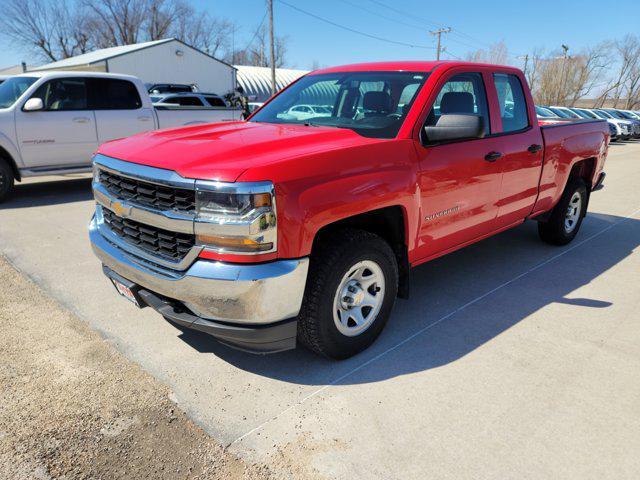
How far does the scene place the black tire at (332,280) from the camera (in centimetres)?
273

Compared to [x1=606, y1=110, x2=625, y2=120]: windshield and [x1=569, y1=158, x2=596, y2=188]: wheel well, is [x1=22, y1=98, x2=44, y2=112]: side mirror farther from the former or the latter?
[x1=606, y1=110, x2=625, y2=120]: windshield

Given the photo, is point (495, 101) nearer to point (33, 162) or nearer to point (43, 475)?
point (43, 475)

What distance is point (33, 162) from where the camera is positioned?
25.1ft

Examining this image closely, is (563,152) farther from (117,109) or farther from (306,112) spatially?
(117,109)

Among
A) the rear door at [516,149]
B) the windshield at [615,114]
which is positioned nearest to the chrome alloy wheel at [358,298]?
the rear door at [516,149]

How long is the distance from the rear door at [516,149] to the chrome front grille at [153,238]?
8.60 ft

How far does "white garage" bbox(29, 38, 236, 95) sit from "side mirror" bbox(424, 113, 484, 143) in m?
31.9

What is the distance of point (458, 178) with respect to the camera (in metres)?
3.50

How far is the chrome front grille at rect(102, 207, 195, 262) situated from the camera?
2.58 metres

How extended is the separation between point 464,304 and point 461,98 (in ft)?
5.48

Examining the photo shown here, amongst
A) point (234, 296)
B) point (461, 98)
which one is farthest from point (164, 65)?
point (234, 296)

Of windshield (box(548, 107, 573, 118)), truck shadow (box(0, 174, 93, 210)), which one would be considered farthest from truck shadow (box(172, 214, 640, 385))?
windshield (box(548, 107, 573, 118))

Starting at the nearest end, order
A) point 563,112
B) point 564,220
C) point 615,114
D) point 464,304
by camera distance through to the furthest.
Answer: point 464,304 → point 564,220 → point 563,112 → point 615,114

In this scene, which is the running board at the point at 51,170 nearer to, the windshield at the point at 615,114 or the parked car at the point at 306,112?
the parked car at the point at 306,112
